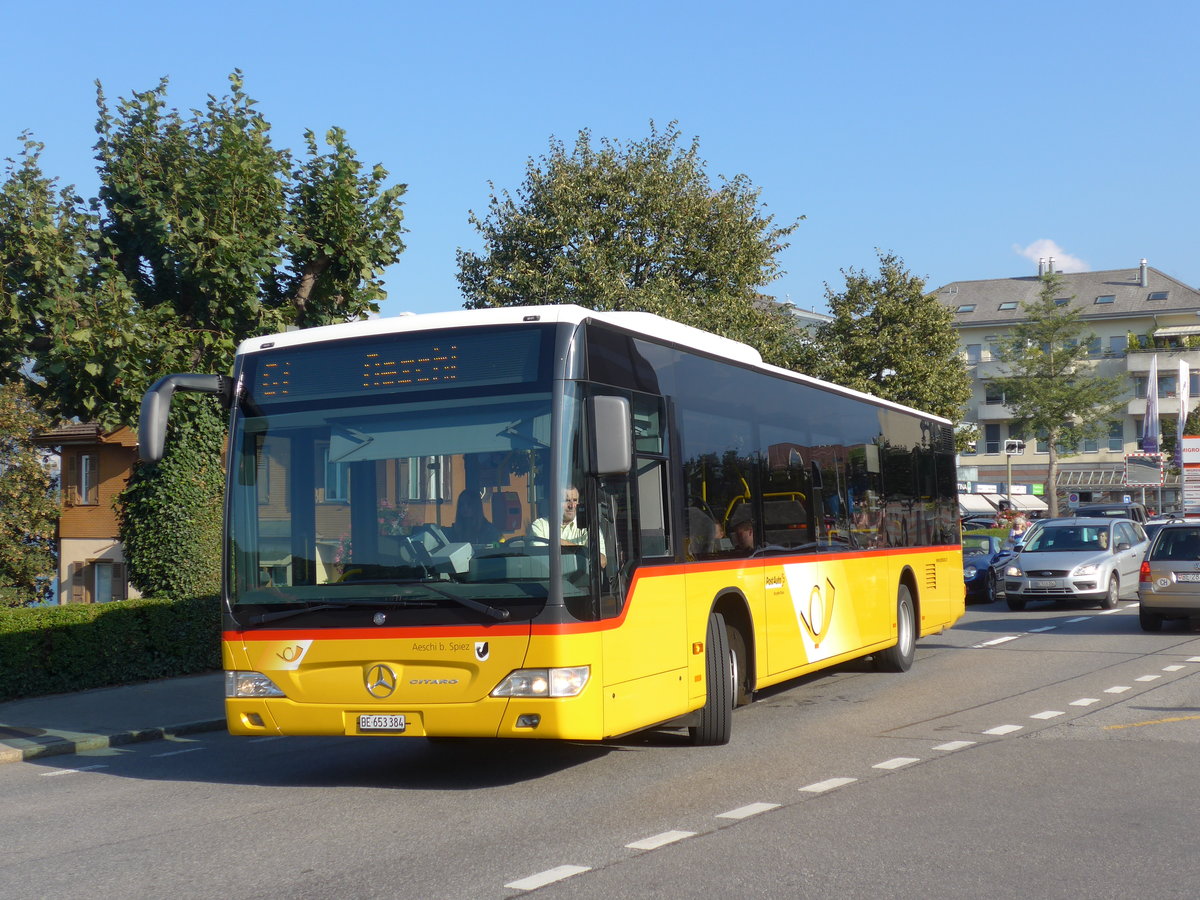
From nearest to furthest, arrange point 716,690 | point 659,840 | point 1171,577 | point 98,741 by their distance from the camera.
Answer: point 659,840, point 716,690, point 98,741, point 1171,577

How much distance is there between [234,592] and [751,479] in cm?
433

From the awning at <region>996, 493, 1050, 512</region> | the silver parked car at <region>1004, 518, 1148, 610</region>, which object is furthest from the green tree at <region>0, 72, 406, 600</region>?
the awning at <region>996, 493, 1050, 512</region>

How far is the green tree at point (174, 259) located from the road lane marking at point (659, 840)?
1084cm

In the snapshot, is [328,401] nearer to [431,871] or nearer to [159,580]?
[431,871]

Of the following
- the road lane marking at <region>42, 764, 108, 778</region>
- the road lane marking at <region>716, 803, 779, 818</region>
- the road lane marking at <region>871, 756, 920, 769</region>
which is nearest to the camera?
the road lane marking at <region>716, 803, 779, 818</region>

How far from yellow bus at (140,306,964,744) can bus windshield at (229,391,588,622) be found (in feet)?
0.04

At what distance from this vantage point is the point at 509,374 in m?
8.48

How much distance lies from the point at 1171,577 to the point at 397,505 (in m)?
14.9

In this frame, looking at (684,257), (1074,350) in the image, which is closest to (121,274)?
(684,257)

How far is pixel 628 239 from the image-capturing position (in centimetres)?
3275

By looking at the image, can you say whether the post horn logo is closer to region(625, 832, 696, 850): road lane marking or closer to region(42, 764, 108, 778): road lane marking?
region(625, 832, 696, 850): road lane marking

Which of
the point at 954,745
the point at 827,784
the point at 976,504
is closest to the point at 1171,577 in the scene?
the point at 954,745

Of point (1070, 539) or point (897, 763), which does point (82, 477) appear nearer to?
point (1070, 539)

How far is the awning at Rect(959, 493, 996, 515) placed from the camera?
204 feet
